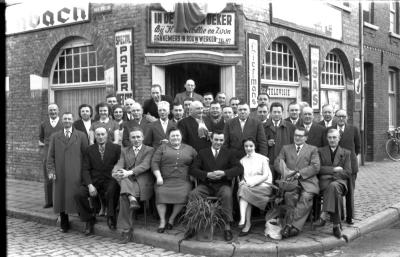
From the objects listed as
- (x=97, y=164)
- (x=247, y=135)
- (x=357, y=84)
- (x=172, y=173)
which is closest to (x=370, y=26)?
(x=357, y=84)

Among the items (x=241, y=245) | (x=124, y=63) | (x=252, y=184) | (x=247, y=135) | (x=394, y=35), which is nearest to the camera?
(x=241, y=245)

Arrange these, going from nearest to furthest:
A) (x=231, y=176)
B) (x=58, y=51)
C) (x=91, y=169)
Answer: (x=231, y=176)
(x=91, y=169)
(x=58, y=51)

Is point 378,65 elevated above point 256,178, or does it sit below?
above

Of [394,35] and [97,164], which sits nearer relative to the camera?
[97,164]

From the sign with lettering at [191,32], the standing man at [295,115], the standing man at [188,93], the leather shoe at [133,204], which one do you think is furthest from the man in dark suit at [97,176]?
the sign with lettering at [191,32]

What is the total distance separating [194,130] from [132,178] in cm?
124

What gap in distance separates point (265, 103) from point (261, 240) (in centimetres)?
239

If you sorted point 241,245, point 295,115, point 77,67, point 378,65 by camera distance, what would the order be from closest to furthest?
point 241,245, point 295,115, point 77,67, point 378,65

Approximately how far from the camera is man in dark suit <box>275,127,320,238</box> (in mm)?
6203

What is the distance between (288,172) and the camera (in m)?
6.50

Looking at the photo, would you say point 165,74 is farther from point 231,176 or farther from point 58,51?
point 231,176

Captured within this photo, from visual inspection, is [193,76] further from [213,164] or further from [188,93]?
[213,164]

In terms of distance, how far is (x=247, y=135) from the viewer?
682cm

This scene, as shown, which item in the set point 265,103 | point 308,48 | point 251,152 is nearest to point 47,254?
point 251,152
